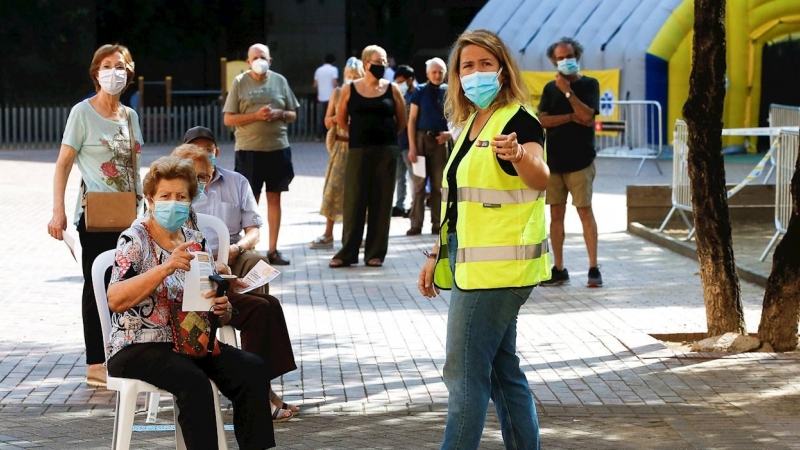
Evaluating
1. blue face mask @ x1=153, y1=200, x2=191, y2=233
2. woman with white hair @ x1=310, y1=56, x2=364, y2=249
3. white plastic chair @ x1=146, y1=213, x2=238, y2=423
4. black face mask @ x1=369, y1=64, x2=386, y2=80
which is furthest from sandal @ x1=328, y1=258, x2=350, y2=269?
blue face mask @ x1=153, y1=200, x2=191, y2=233

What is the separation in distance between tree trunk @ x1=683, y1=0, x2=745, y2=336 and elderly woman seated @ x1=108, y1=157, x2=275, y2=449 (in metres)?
3.87

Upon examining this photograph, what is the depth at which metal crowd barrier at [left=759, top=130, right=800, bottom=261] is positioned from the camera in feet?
39.4

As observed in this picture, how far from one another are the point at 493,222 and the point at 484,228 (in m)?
0.04

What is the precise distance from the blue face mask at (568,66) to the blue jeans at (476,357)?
5459 millimetres

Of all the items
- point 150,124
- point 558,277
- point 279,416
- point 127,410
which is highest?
point 150,124

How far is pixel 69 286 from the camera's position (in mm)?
10719

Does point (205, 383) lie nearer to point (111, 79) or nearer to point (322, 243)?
point (111, 79)

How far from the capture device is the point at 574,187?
10.5 meters

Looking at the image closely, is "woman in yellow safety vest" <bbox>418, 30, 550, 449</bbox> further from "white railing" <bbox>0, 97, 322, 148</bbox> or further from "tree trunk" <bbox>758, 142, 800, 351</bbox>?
"white railing" <bbox>0, 97, 322, 148</bbox>

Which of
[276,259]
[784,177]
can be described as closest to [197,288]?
[276,259]

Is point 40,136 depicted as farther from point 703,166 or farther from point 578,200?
point 703,166

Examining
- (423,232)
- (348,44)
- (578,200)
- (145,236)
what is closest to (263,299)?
(145,236)

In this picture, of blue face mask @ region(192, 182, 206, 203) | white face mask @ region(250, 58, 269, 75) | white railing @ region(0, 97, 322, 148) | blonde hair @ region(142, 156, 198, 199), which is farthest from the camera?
white railing @ region(0, 97, 322, 148)

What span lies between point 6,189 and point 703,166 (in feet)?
41.7
